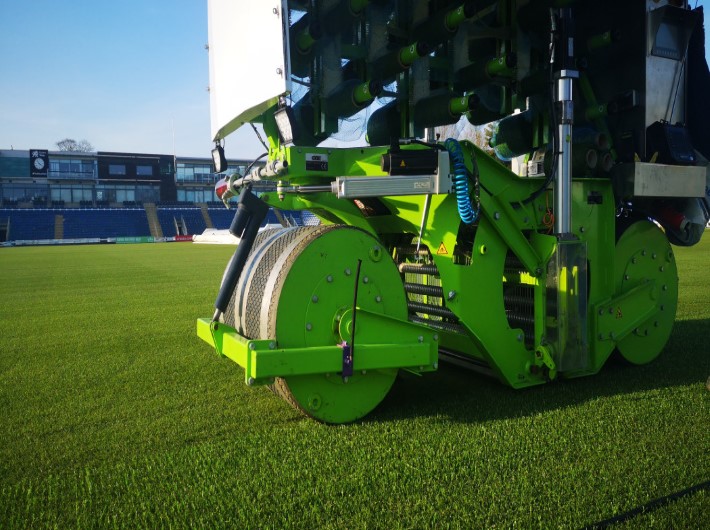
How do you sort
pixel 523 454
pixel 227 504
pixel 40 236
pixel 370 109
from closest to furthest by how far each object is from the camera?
pixel 227 504
pixel 523 454
pixel 370 109
pixel 40 236

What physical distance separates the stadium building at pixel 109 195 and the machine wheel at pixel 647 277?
55659mm

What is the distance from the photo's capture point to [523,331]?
15.1 feet

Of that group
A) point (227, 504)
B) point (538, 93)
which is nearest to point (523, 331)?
point (538, 93)

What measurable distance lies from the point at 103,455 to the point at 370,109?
125 inches

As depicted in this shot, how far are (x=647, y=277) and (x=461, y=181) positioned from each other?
2223 mm

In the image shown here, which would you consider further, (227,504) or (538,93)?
(538,93)

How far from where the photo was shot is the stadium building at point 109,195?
192ft

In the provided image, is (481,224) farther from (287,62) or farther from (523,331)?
(287,62)

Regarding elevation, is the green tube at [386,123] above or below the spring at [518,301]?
above

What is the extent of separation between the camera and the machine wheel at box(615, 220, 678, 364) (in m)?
5.06

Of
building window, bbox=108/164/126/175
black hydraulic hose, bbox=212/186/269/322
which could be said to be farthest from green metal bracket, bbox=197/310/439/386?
building window, bbox=108/164/126/175

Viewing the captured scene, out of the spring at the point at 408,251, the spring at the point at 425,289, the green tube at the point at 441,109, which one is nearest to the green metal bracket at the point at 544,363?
the spring at the point at 425,289

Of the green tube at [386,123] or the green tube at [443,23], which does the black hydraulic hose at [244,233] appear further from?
the green tube at [443,23]

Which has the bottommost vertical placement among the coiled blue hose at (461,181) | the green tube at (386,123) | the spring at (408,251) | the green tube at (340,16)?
the spring at (408,251)
